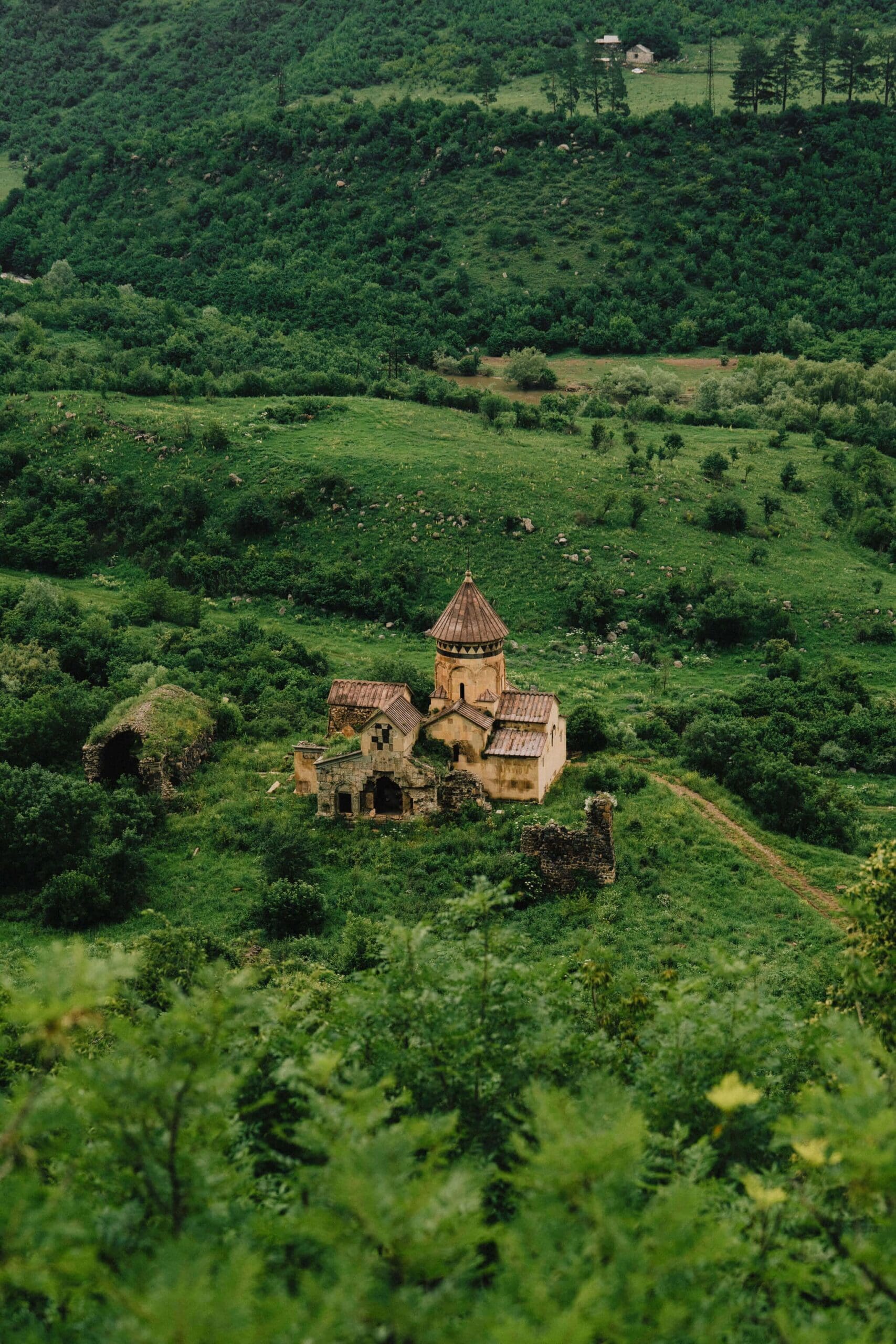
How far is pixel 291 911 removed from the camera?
100.0 feet

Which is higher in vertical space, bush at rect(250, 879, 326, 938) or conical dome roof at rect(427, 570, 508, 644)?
conical dome roof at rect(427, 570, 508, 644)

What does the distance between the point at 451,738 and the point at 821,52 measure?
93364 millimetres

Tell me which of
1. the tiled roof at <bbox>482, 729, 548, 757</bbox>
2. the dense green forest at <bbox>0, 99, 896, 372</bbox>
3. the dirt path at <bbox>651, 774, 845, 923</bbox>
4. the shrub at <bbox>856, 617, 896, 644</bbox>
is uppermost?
the dense green forest at <bbox>0, 99, 896, 372</bbox>

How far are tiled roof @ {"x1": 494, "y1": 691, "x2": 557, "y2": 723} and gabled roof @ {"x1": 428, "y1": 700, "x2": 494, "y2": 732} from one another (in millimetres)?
493

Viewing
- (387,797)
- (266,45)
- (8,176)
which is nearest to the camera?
(387,797)

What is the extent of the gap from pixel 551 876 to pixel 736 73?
93.7 meters

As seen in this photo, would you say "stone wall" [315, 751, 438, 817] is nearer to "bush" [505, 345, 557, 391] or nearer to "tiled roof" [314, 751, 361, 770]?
"tiled roof" [314, 751, 361, 770]

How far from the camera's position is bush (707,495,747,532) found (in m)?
57.6

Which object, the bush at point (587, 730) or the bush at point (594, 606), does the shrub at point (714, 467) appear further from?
the bush at point (587, 730)

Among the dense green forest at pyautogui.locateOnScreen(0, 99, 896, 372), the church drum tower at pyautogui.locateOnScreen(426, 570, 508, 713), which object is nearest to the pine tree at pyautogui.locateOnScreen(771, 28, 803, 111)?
the dense green forest at pyautogui.locateOnScreen(0, 99, 896, 372)

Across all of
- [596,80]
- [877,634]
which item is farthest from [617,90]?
[877,634]

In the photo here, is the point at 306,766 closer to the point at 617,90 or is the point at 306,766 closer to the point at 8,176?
the point at 617,90

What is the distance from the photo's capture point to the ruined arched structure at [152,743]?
121 ft

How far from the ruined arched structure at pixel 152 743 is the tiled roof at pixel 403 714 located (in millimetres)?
6625
